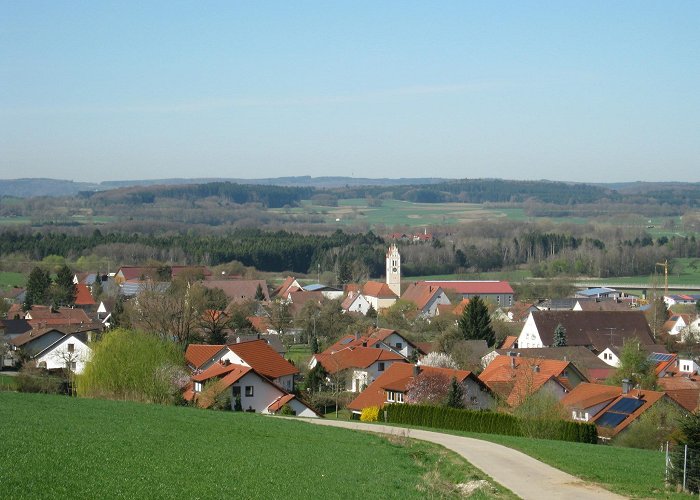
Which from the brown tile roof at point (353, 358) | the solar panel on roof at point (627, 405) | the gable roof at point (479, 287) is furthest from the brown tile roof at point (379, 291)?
the solar panel on roof at point (627, 405)

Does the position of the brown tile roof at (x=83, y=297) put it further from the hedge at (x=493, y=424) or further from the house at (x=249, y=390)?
the hedge at (x=493, y=424)

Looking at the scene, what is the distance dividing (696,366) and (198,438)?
32.9 m

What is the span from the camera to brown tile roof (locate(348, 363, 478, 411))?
33.5 m

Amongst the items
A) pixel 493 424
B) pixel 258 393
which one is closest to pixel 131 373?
pixel 258 393

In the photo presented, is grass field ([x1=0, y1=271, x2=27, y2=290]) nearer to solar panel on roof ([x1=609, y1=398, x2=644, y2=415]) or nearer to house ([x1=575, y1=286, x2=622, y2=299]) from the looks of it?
house ([x1=575, y1=286, x2=622, y2=299])

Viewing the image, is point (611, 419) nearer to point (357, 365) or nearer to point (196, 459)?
point (357, 365)

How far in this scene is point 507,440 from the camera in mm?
22734

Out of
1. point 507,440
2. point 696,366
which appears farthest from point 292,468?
point 696,366

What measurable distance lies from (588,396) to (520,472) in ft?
50.7

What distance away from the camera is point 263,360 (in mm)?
38125

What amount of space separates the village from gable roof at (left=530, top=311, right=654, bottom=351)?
3.3 inches

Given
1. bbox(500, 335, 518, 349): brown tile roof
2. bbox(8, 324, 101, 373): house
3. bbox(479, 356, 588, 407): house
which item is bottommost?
bbox(500, 335, 518, 349): brown tile roof

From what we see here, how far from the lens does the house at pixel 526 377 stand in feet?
109

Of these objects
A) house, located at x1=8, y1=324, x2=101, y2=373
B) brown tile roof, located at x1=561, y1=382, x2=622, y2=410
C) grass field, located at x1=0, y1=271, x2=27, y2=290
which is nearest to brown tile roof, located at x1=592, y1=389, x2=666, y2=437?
brown tile roof, located at x1=561, y1=382, x2=622, y2=410
